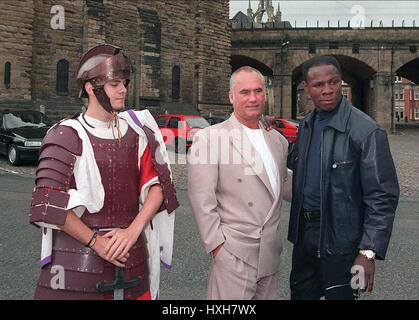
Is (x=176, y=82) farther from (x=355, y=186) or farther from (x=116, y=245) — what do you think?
(x=116, y=245)

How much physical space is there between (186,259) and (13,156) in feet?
29.6

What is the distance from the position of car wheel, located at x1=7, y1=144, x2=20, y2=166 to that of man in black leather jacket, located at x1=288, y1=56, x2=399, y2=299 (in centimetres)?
1100

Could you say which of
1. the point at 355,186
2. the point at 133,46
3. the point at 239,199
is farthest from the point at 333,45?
the point at 239,199

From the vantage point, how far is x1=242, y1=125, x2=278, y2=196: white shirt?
99.8 inches

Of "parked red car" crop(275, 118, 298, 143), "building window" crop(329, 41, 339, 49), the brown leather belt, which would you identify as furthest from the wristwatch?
"building window" crop(329, 41, 339, 49)

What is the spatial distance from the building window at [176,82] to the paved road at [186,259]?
18.9m

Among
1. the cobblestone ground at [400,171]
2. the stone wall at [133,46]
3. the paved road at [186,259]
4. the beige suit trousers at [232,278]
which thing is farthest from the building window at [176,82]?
the beige suit trousers at [232,278]

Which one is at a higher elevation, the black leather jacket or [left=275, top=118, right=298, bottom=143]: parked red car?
[left=275, top=118, right=298, bottom=143]: parked red car

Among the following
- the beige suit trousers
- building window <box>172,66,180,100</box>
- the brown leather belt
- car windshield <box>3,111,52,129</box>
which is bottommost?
the beige suit trousers

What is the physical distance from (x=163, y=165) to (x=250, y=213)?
0.55 meters

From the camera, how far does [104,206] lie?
2129mm

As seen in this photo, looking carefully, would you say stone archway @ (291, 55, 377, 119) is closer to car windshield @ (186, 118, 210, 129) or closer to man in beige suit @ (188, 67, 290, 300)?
car windshield @ (186, 118, 210, 129)

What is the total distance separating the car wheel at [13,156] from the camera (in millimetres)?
12047
